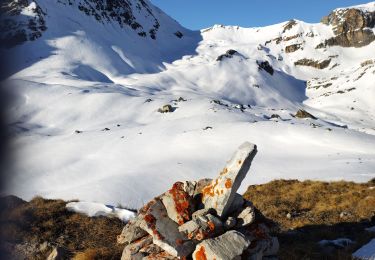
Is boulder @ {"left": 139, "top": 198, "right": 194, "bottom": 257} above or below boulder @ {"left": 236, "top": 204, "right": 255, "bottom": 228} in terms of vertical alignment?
below

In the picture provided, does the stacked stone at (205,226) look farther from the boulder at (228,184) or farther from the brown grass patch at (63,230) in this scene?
the brown grass patch at (63,230)

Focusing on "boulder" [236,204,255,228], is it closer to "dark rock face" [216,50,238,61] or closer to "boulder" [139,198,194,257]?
"boulder" [139,198,194,257]

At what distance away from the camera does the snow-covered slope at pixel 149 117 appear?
3856cm

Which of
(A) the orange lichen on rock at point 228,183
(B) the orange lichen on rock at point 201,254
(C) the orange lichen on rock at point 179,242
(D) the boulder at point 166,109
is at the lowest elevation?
(D) the boulder at point 166,109

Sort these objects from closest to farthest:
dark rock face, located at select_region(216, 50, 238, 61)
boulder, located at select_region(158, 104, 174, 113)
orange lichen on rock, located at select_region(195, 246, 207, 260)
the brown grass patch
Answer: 1. orange lichen on rock, located at select_region(195, 246, 207, 260)
2. the brown grass patch
3. boulder, located at select_region(158, 104, 174, 113)
4. dark rock face, located at select_region(216, 50, 238, 61)

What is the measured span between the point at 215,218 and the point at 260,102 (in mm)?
144825

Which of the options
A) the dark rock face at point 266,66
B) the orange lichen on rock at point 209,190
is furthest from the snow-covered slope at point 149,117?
the orange lichen on rock at point 209,190

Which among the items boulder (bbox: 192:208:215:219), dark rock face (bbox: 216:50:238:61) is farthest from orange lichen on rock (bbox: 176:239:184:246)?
dark rock face (bbox: 216:50:238:61)

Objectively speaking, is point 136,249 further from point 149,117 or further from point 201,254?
point 149,117

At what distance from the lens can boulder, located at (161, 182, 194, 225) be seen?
12.3 m

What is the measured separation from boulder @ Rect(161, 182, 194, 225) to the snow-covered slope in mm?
4627

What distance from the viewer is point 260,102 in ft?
504

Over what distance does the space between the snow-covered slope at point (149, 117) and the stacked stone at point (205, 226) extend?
4.37 m

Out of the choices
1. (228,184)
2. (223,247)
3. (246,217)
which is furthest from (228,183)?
(223,247)
